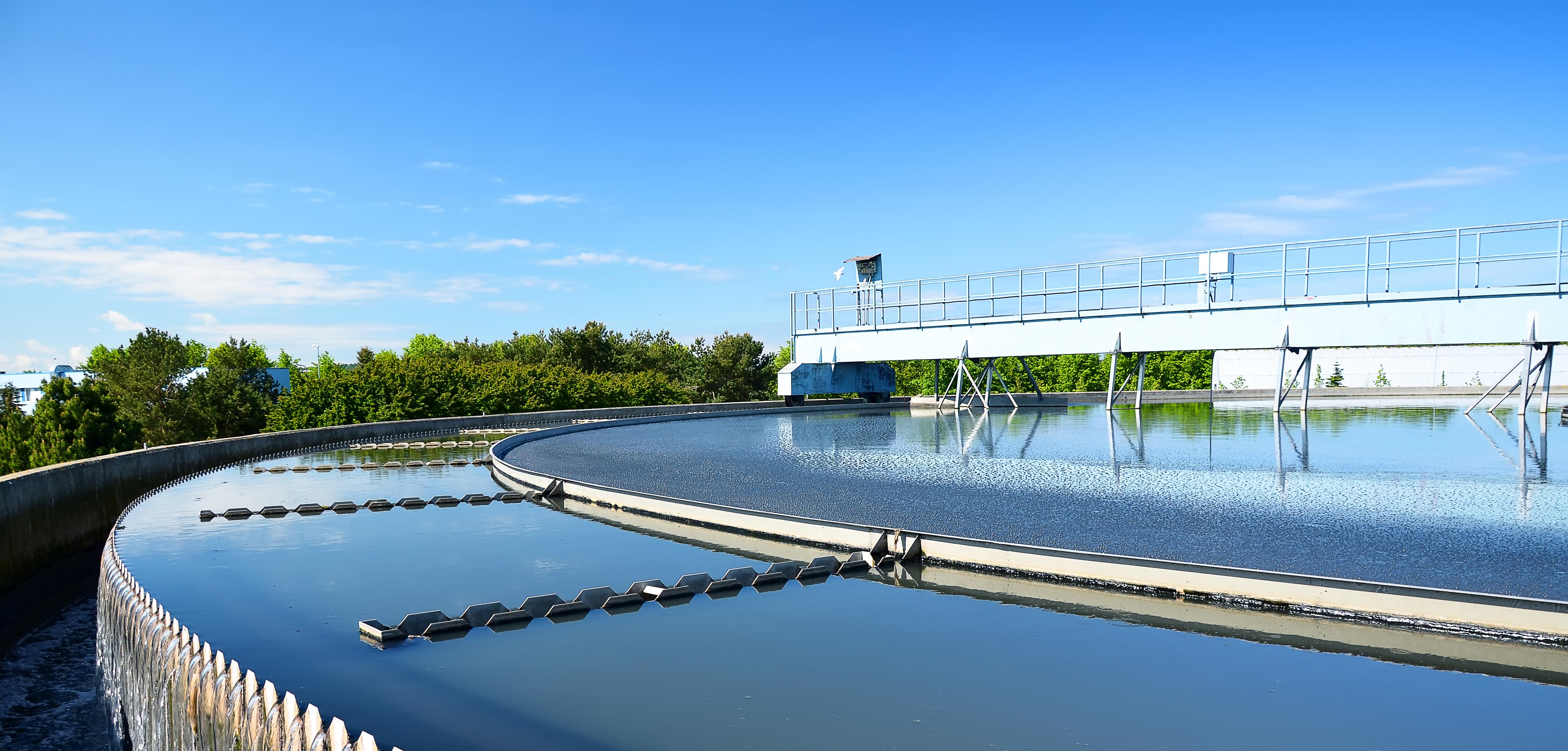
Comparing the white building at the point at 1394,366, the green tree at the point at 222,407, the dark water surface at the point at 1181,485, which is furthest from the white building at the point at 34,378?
the white building at the point at 1394,366

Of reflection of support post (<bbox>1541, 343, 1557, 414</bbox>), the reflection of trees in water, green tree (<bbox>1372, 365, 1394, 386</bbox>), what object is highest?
reflection of support post (<bbox>1541, 343, 1557, 414</bbox>)

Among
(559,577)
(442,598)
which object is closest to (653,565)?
(559,577)

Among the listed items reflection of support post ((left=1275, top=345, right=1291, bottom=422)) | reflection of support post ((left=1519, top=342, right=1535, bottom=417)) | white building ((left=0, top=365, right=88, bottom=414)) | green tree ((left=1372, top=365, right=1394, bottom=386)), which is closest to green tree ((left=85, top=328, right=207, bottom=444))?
reflection of support post ((left=1275, top=345, right=1291, bottom=422))

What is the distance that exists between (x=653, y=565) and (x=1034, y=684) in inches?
211

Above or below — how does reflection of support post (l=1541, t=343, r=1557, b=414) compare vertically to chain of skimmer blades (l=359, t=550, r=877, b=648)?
above

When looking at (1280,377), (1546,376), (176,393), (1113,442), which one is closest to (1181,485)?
(1113,442)

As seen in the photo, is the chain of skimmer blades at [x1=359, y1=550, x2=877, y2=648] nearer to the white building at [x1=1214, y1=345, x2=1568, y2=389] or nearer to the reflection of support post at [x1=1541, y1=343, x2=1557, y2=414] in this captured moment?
the reflection of support post at [x1=1541, y1=343, x2=1557, y2=414]

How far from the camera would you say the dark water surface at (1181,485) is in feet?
34.4

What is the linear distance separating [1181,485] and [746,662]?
11173 millimetres

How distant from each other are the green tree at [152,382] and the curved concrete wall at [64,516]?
65.2 ft

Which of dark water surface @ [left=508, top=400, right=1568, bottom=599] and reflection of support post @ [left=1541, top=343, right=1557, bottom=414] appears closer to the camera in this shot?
dark water surface @ [left=508, top=400, right=1568, bottom=599]

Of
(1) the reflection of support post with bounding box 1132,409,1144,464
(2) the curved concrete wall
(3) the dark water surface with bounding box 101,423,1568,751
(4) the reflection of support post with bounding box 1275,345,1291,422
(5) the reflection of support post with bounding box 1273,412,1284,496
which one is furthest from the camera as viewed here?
(4) the reflection of support post with bounding box 1275,345,1291,422

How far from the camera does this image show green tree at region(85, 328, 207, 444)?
3919 centimetres

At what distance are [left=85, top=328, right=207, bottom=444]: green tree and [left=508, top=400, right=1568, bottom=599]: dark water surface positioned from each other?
67.0 feet
